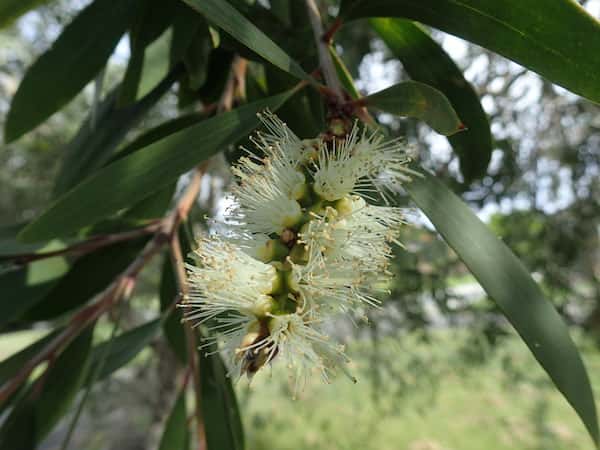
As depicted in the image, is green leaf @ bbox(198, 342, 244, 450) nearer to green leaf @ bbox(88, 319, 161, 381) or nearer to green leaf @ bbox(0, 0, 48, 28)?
green leaf @ bbox(88, 319, 161, 381)

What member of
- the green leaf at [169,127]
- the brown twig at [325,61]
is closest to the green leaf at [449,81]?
the brown twig at [325,61]

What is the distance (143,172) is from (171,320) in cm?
65

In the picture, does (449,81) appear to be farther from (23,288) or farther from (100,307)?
(23,288)

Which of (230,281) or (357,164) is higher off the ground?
(357,164)

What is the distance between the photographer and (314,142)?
74 cm

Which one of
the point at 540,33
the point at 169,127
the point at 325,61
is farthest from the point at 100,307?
the point at 540,33

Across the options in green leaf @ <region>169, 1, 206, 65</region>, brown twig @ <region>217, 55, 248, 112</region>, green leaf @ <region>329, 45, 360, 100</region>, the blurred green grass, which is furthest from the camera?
the blurred green grass

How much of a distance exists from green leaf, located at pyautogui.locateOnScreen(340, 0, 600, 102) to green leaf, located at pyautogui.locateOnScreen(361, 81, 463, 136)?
15 centimetres

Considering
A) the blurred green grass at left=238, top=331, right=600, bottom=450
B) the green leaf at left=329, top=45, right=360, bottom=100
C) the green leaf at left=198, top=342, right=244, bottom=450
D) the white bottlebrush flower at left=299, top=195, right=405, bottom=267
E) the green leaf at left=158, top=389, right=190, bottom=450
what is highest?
the green leaf at left=329, top=45, right=360, bottom=100

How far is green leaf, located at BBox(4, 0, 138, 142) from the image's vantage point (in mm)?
1023

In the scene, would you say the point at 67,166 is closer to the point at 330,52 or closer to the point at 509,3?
the point at 330,52

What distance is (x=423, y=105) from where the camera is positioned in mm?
621

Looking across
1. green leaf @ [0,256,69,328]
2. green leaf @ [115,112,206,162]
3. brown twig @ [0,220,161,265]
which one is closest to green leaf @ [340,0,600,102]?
green leaf @ [115,112,206,162]

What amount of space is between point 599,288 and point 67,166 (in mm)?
2921
